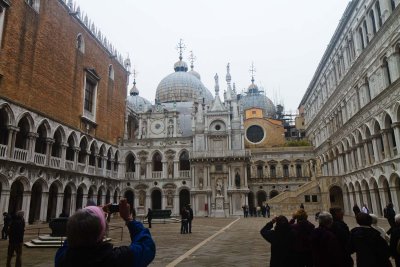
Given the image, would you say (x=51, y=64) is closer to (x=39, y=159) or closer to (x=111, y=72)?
(x=39, y=159)

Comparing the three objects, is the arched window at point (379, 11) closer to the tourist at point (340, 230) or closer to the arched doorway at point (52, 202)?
the tourist at point (340, 230)

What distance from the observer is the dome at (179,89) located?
53.4 m

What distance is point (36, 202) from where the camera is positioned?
87.3ft

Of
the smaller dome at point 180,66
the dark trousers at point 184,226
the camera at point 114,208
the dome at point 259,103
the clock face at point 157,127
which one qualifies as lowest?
the dark trousers at point 184,226

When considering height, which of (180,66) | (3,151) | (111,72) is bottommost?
(3,151)

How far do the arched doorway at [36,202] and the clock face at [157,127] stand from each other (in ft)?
62.5

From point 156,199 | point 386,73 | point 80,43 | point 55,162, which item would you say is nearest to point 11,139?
point 55,162

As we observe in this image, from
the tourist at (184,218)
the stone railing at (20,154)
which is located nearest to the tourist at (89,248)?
the tourist at (184,218)

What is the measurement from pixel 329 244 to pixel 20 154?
925 inches

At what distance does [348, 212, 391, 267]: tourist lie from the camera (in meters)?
4.50

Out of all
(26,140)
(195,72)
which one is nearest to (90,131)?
(26,140)

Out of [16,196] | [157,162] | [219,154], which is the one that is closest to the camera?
[16,196]

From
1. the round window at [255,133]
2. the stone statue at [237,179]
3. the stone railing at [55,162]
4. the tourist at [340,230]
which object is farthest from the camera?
the round window at [255,133]

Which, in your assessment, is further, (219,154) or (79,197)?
(219,154)
